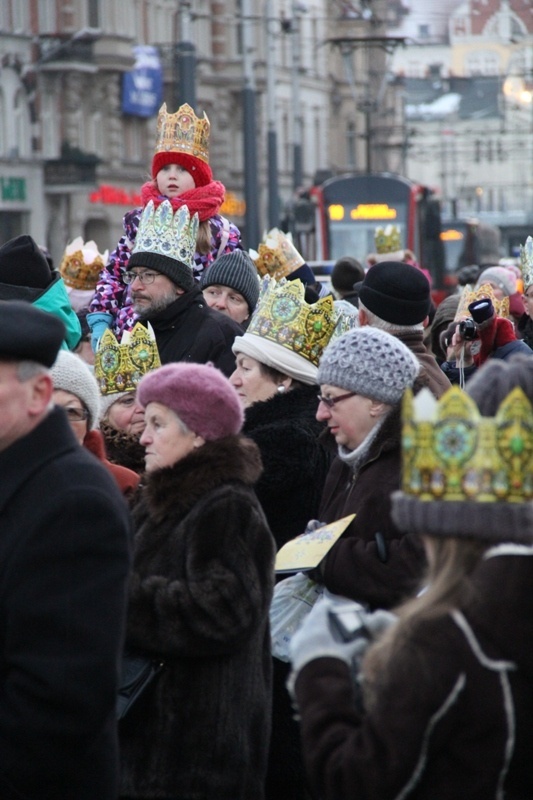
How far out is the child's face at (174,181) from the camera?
328 inches

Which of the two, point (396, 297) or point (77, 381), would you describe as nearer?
point (77, 381)

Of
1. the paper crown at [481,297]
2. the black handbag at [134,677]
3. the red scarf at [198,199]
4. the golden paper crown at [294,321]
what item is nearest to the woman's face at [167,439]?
the black handbag at [134,677]

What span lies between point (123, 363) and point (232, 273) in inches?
74.0

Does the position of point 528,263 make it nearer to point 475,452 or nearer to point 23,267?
point 23,267

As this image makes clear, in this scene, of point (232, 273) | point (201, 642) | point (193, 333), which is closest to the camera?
point (201, 642)

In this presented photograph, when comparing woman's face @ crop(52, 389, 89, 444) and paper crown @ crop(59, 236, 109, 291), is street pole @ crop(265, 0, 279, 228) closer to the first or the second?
paper crown @ crop(59, 236, 109, 291)

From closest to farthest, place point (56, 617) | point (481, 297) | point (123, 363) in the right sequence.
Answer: point (56, 617)
point (123, 363)
point (481, 297)

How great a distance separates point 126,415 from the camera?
6180mm

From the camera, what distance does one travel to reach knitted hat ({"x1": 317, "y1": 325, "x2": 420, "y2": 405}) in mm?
5098

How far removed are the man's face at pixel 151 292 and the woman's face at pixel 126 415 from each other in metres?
0.99

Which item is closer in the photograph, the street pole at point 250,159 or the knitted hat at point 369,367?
the knitted hat at point 369,367

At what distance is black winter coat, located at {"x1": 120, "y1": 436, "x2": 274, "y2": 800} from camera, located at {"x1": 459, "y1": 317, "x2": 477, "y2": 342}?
3.13m

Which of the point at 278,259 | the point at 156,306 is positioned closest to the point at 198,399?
the point at 156,306

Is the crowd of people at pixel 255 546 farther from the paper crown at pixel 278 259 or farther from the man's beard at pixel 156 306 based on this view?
the paper crown at pixel 278 259
